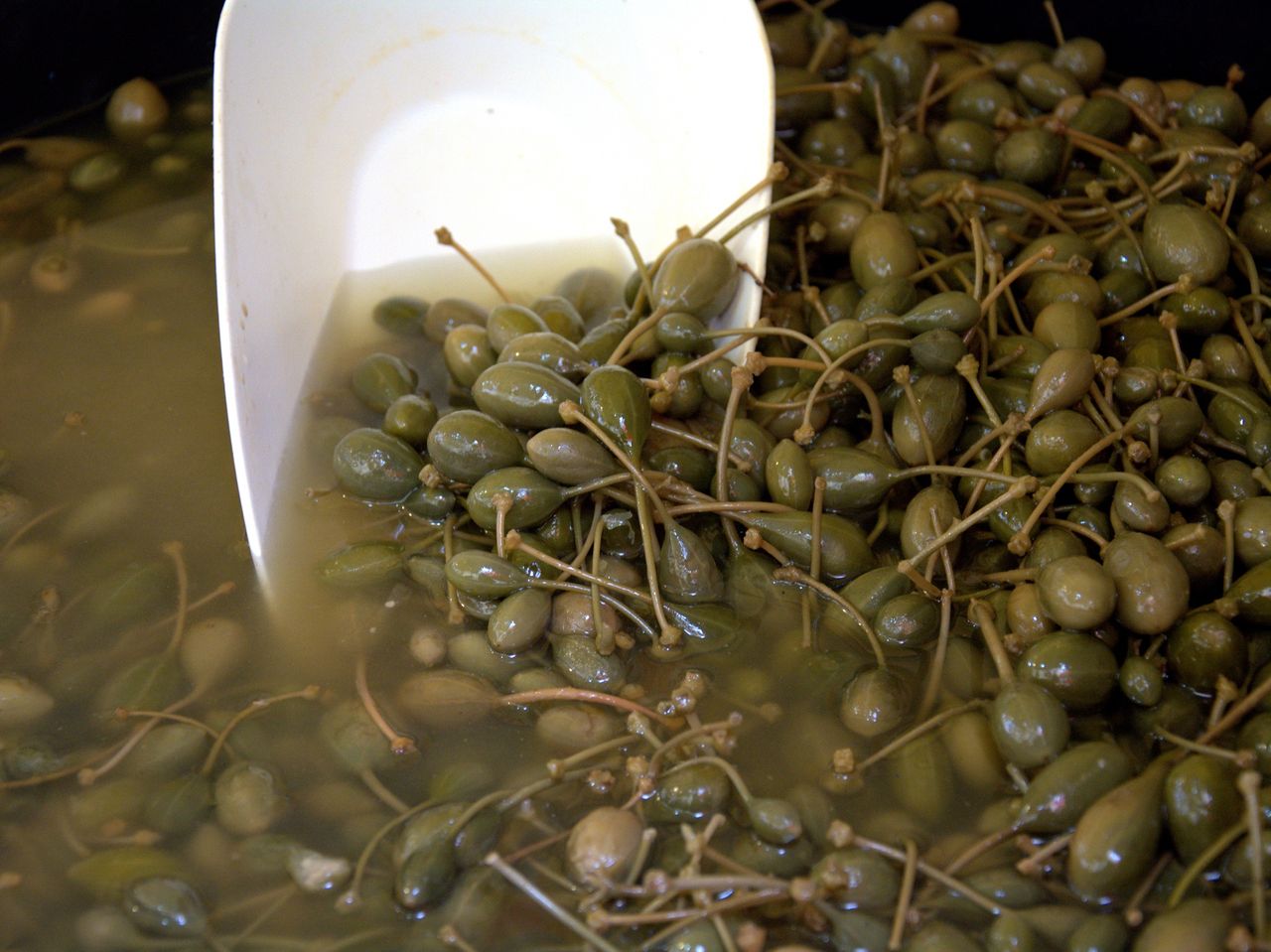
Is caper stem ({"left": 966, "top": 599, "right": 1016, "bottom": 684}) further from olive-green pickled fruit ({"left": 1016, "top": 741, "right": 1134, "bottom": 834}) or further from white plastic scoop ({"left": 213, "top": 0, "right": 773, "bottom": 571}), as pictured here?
white plastic scoop ({"left": 213, "top": 0, "right": 773, "bottom": 571})

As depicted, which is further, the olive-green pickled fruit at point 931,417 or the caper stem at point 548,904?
the olive-green pickled fruit at point 931,417

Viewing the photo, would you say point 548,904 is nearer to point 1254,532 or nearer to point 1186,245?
point 1254,532

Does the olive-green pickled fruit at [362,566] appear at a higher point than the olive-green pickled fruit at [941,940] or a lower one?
higher

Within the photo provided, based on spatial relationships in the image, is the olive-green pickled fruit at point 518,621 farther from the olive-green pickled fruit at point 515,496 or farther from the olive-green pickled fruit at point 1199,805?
the olive-green pickled fruit at point 1199,805

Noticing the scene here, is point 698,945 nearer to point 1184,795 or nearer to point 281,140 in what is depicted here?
point 1184,795

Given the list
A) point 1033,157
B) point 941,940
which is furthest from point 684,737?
point 1033,157

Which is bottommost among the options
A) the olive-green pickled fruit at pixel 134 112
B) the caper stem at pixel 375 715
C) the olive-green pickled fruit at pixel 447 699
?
the olive-green pickled fruit at pixel 447 699

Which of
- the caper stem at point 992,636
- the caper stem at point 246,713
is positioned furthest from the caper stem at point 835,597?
the caper stem at point 246,713

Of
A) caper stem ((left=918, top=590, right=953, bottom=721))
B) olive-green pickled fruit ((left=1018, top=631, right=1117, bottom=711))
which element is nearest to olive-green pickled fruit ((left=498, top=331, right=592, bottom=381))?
caper stem ((left=918, top=590, right=953, bottom=721))
